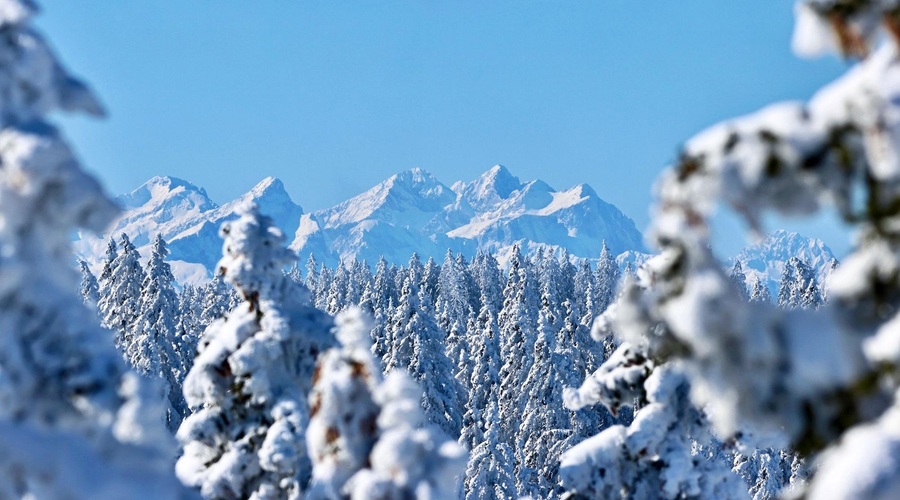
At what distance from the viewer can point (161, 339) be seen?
4378cm

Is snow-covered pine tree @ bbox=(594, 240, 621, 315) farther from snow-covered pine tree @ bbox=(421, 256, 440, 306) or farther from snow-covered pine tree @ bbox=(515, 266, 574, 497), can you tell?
snow-covered pine tree @ bbox=(515, 266, 574, 497)

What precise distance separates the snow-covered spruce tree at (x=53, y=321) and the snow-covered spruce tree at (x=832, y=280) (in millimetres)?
4028

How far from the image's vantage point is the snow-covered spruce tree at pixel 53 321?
22.6ft

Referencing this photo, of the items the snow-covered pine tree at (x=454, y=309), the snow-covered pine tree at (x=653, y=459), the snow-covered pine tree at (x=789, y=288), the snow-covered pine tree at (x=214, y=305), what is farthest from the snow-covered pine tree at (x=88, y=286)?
the snow-covered pine tree at (x=653, y=459)

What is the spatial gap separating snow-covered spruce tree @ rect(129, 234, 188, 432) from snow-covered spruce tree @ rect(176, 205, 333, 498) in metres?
27.5

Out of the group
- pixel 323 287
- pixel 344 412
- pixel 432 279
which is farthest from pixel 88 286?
pixel 344 412

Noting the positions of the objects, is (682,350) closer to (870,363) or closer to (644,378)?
(870,363)

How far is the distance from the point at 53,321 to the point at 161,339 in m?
37.7

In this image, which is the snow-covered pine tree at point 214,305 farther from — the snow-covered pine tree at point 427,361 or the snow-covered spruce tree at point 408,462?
the snow-covered spruce tree at point 408,462

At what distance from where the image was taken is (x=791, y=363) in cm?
445

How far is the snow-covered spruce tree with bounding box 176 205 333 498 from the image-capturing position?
1286 cm

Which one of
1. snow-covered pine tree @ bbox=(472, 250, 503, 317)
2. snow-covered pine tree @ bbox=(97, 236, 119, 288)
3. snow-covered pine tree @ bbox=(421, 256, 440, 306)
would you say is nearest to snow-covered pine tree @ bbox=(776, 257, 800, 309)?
snow-covered pine tree @ bbox=(472, 250, 503, 317)

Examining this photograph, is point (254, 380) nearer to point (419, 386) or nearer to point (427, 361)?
point (419, 386)

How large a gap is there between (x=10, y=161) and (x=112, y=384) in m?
1.72
